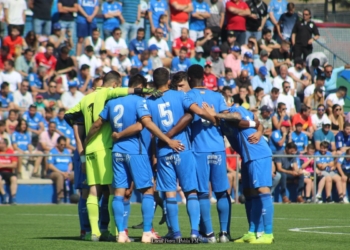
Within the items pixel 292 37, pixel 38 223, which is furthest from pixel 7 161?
pixel 292 37

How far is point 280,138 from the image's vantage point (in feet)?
75.8

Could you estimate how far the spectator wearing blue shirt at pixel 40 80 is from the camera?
23.0 m

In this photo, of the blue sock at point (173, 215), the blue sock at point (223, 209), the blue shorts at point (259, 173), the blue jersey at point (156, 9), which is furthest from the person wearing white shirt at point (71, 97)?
the blue sock at point (173, 215)

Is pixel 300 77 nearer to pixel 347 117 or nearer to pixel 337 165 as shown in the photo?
pixel 347 117

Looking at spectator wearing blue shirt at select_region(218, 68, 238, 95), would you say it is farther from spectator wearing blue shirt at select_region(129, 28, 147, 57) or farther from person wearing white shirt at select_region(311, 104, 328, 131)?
spectator wearing blue shirt at select_region(129, 28, 147, 57)

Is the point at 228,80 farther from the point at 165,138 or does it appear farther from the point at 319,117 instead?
the point at 165,138

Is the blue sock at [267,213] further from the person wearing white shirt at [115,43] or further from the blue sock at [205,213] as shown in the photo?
the person wearing white shirt at [115,43]

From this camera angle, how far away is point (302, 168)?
2252cm

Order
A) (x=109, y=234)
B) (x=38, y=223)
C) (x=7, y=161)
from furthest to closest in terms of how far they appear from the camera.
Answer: (x=7, y=161)
(x=38, y=223)
(x=109, y=234)

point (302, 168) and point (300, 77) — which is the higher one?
point (300, 77)

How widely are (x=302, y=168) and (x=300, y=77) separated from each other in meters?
5.19

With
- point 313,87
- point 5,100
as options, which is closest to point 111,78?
point 5,100

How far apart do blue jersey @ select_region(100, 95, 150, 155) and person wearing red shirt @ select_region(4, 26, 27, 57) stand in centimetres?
1279

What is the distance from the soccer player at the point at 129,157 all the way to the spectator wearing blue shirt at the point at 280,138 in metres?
12.1
